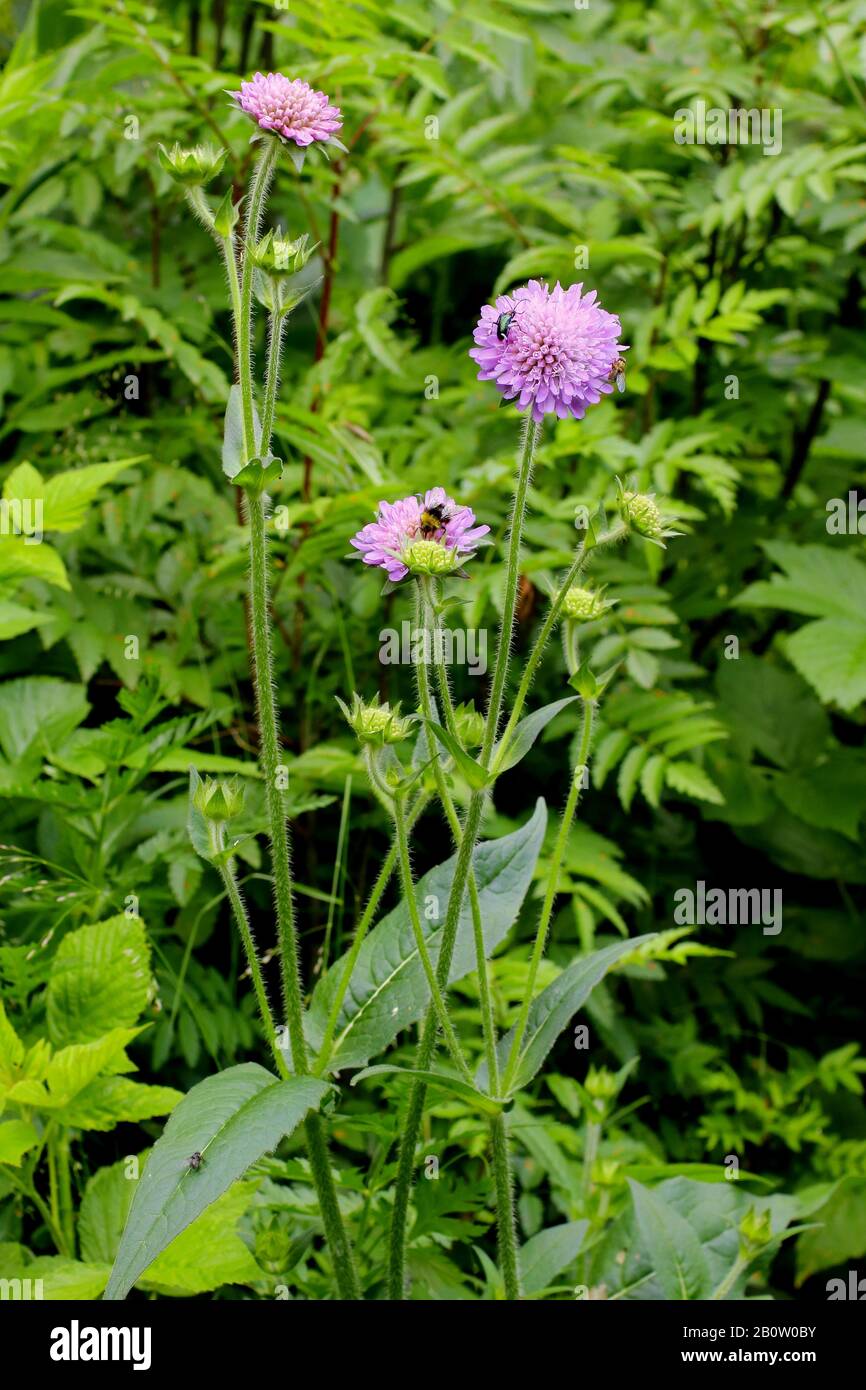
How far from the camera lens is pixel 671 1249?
1550 mm

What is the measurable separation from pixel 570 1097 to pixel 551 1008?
0.73 m

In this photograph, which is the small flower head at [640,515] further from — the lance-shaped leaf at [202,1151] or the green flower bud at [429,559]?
the lance-shaped leaf at [202,1151]

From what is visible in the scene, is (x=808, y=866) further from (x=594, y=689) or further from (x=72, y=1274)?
(x=72, y=1274)

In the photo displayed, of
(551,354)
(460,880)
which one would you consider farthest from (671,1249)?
(551,354)

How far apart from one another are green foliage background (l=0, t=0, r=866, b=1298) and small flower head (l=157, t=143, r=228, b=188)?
2.49ft

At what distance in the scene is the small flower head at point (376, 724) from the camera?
1.28 m

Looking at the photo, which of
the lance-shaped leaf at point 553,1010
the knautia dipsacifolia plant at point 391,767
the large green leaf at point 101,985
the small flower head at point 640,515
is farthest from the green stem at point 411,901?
the large green leaf at point 101,985

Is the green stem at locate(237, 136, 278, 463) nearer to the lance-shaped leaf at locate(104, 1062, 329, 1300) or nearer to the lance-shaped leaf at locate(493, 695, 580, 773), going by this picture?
the lance-shaped leaf at locate(493, 695, 580, 773)

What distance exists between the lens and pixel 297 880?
2.49 meters

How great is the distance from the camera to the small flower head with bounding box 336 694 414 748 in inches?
50.4

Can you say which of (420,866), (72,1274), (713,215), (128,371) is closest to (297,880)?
(420,866)

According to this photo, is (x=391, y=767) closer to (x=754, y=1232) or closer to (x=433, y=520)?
(x=433, y=520)

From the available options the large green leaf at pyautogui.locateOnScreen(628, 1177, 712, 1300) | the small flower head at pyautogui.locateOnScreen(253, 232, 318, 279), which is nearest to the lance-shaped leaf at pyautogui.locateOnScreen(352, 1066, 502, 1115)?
the large green leaf at pyautogui.locateOnScreen(628, 1177, 712, 1300)
